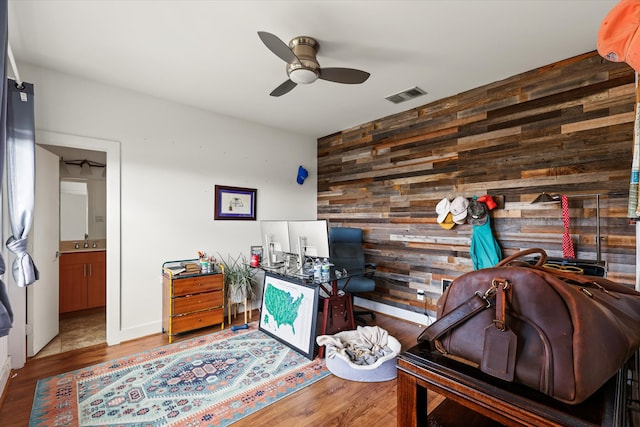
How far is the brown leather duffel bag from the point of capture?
0.56 metres

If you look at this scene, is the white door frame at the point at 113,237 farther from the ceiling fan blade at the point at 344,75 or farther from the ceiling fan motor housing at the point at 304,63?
the ceiling fan blade at the point at 344,75

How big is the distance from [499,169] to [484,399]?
3026 millimetres

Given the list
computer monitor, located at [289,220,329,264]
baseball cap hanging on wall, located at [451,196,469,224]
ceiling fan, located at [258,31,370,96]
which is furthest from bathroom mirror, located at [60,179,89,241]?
baseball cap hanging on wall, located at [451,196,469,224]

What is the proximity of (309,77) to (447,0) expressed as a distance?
3.49 ft

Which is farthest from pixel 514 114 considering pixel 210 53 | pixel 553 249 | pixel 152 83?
pixel 152 83

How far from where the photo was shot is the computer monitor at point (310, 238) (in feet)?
9.43

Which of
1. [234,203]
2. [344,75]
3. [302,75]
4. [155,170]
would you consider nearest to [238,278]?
[234,203]

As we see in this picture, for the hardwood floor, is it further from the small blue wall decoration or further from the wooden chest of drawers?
the small blue wall decoration

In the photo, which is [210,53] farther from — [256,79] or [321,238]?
[321,238]

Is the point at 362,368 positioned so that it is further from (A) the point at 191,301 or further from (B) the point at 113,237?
(B) the point at 113,237

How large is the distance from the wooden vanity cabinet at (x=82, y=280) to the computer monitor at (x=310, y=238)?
3026mm

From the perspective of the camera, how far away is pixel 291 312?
299 cm

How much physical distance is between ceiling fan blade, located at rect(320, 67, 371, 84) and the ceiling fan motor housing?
8 centimetres

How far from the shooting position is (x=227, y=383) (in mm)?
2371
